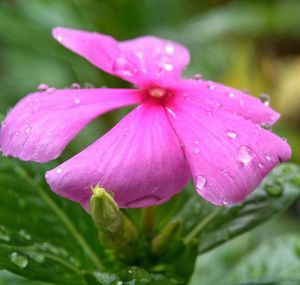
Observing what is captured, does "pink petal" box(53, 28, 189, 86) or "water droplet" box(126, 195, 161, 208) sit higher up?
"pink petal" box(53, 28, 189, 86)

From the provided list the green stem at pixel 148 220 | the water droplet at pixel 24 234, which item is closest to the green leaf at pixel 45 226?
the water droplet at pixel 24 234

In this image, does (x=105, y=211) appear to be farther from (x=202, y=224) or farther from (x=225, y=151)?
(x=202, y=224)

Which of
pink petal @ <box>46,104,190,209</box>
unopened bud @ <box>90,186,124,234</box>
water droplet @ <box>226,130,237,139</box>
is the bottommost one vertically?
unopened bud @ <box>90,186,124,234</box>

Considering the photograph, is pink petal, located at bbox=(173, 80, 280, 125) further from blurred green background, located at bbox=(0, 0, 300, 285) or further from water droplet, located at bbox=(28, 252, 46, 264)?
blurred green background, located at bbox=(0, 0, 300, 285)

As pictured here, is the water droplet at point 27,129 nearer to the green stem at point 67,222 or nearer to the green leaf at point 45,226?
the green leaf at point 45,226

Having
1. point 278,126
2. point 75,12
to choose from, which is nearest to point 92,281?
point 75,12

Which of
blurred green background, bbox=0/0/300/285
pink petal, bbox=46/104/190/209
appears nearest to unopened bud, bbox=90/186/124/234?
pink petal, bbox=46/104/190/209

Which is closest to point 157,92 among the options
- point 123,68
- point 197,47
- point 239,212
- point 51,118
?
point 123,68
